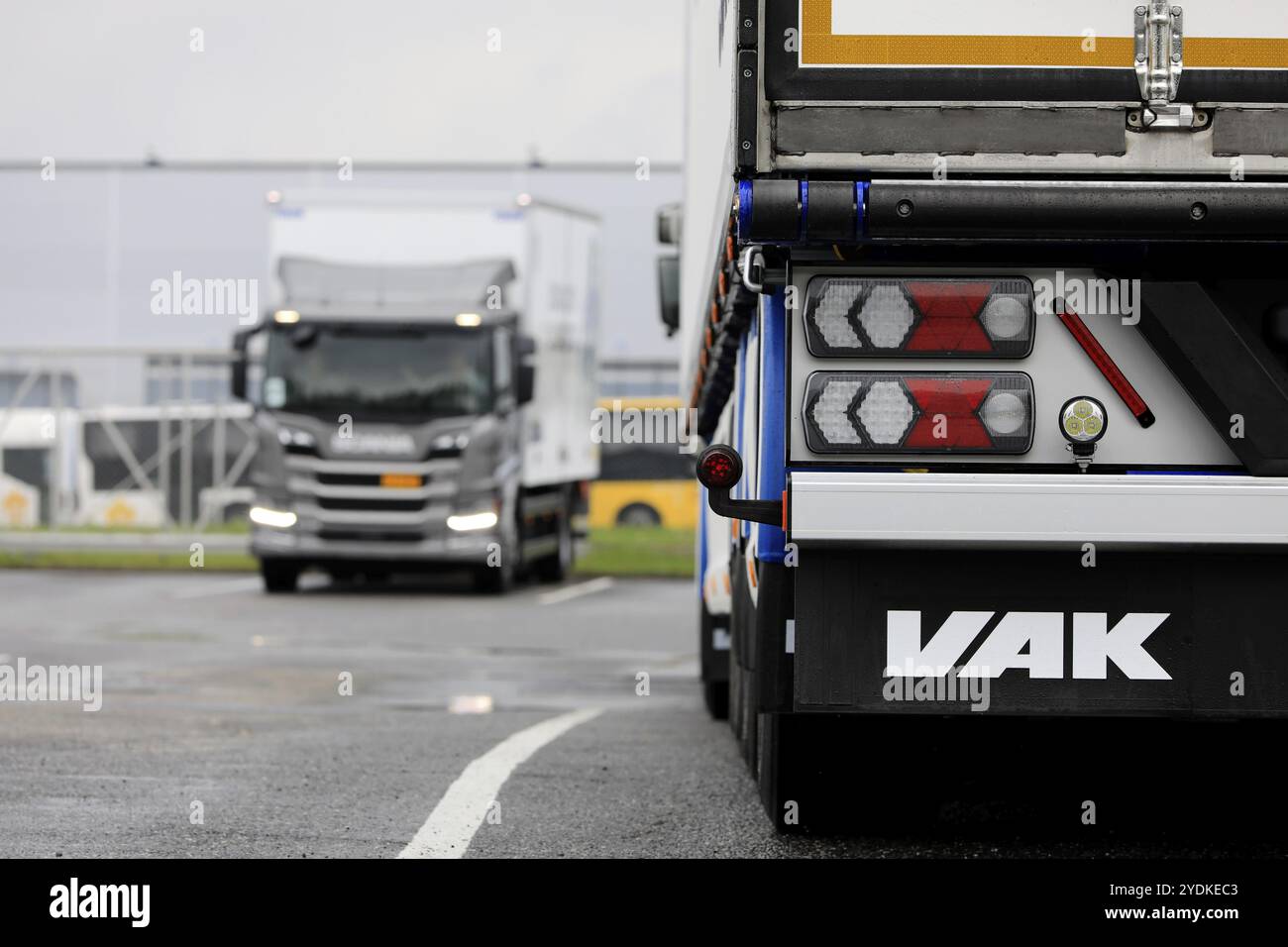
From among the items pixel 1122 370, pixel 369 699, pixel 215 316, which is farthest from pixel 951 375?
pixel 215 316

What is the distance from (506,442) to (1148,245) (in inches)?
579

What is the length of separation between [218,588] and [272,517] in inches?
Result: 60.8

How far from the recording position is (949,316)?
4.72 meters

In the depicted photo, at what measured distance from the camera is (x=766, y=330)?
191 inches

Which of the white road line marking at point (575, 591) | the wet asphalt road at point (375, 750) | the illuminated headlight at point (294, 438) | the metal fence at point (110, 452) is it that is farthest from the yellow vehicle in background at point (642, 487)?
the wet asphalt road at point (375, 750)

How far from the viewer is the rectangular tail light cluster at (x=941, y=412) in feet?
15.4

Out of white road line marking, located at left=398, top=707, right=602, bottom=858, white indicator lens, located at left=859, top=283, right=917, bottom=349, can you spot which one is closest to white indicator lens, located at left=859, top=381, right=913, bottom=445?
white indicator lens, located at left=859, top=283, right=917, bottom=349

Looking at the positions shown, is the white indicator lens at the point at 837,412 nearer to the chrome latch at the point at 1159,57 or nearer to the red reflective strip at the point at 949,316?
the red reflective strip at the point at 949,316

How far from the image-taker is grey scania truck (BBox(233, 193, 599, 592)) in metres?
18.8

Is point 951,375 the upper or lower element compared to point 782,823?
upper

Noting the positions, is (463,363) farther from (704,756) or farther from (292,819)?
(292,819)

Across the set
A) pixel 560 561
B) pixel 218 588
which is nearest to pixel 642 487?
pixel 560 561

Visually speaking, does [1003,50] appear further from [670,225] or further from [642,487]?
[642,487]

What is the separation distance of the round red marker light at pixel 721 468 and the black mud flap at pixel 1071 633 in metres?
0.41
